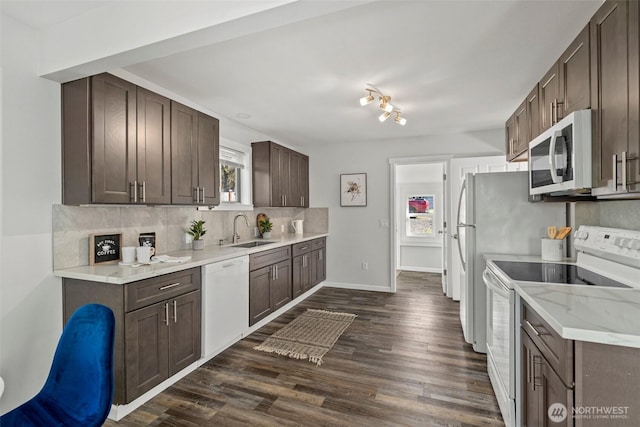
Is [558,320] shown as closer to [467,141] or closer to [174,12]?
[174,12]

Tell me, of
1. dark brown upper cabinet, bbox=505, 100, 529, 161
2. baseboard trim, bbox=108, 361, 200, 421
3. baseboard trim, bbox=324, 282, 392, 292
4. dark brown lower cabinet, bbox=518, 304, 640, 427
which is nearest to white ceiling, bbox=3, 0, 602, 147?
dark brown upper cabinet, bbox=505, 100, 529, 161

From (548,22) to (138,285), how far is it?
120 inches

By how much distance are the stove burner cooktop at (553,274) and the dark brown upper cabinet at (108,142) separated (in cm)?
262

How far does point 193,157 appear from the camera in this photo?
285 cm

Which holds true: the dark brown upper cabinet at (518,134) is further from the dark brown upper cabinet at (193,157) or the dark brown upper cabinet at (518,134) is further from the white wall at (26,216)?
the white wall at (26,216)

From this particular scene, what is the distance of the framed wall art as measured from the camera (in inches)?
204

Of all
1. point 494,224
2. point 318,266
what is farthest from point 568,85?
point 318,266

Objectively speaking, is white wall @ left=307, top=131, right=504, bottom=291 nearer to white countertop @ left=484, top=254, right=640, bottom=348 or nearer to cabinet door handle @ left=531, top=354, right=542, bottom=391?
white countertop @ left=484, top=254, right=640, bottom=348

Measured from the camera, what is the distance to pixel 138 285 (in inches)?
80.1

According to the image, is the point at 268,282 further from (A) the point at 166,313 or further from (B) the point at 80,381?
(B) the point at 80,381

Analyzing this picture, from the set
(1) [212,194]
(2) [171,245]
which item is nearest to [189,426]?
(2) [171,245]

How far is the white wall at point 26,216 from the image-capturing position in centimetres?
183

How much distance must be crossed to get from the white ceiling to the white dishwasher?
164 centimetres

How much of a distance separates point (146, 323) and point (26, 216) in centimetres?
98
